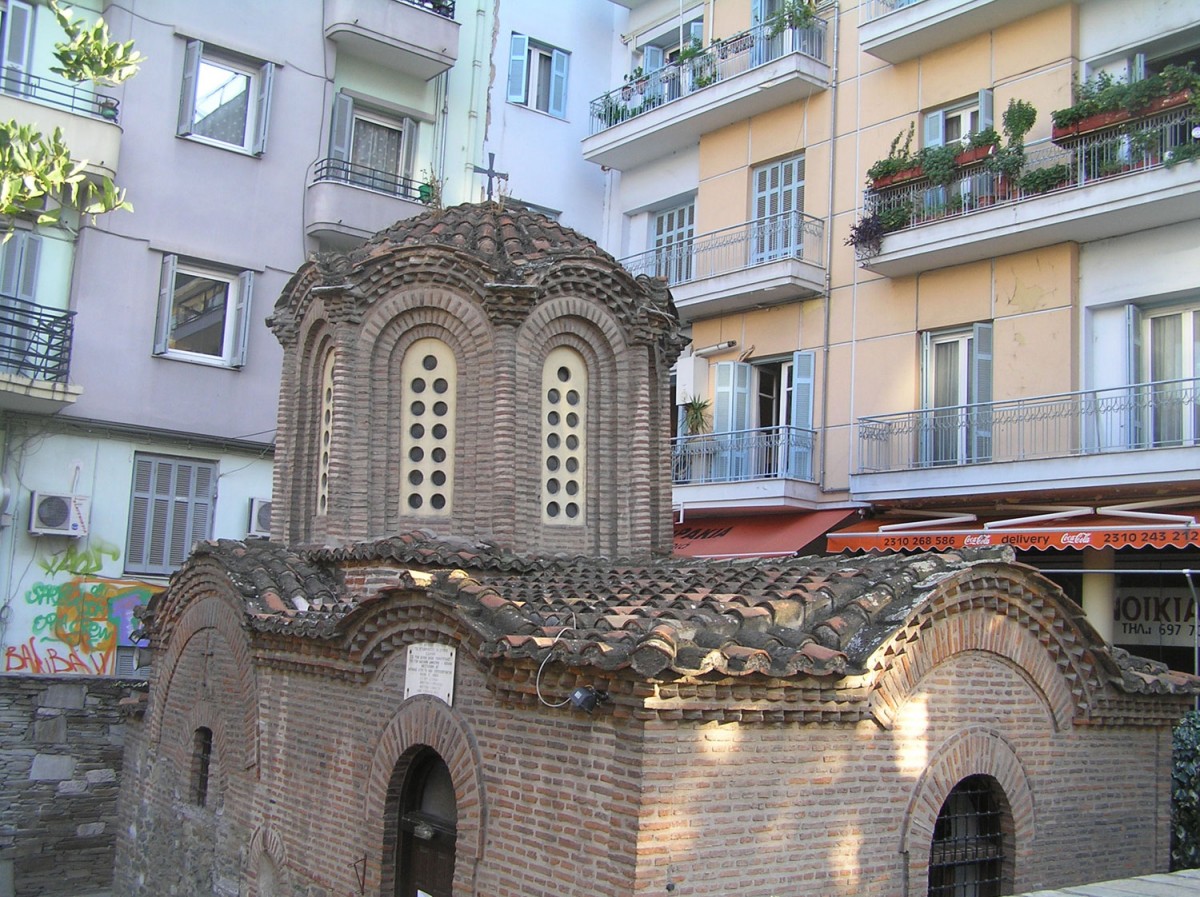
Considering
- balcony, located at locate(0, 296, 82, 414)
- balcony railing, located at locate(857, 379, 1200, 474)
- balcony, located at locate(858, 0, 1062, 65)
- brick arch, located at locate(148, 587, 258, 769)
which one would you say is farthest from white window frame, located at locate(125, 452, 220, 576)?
balcony, located at locate(858, 0, 1062, 65)

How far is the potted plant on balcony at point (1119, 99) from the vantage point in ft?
49.2

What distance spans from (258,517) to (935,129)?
11.6 metres

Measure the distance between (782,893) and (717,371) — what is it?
517 inches

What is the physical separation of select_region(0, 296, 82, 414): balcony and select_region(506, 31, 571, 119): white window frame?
983 cm

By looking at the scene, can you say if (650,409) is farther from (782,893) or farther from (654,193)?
(654,193)

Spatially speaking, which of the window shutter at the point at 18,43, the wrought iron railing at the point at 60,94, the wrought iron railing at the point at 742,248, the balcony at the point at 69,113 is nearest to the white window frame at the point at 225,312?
the balcony at the point at 69,113

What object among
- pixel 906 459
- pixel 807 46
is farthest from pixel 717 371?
pixel 807 46

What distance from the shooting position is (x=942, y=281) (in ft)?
58.5

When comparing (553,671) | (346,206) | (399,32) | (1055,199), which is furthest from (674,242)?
(553,671)

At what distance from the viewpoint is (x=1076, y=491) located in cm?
1526

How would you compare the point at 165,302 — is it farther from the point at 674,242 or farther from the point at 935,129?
the point at 935,129

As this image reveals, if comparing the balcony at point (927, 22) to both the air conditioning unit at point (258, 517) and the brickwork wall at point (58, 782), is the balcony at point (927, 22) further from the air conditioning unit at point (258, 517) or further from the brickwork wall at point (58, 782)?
the brickwork wall at point (58, 782)

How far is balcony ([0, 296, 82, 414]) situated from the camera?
635 inches

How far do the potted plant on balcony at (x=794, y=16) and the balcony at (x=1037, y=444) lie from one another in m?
6.68
